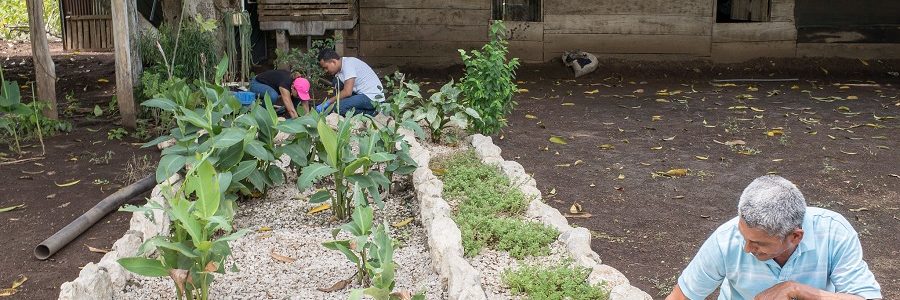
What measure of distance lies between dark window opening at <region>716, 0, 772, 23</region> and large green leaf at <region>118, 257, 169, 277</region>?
36.4ft

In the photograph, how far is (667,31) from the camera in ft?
44.1

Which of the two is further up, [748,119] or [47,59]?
[47,59]

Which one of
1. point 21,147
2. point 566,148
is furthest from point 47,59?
point 566,148

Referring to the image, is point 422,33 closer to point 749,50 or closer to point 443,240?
point 749,50

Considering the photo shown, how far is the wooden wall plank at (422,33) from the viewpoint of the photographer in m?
13.4

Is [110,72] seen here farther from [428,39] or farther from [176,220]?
[176,220]

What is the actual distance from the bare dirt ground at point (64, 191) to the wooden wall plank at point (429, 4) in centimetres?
403

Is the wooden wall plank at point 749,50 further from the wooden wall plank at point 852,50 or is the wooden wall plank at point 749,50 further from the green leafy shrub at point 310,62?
the green leafy shrub at point 310,62

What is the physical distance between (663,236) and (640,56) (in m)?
8.03

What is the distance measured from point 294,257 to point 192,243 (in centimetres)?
99

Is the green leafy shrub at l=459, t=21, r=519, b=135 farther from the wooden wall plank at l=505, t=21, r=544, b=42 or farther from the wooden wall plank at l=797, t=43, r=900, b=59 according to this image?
the wooden wall plank at l=797, t=43, r=900, b=59

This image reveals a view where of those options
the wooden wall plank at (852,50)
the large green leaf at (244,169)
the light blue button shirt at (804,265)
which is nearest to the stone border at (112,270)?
the large green leaf at (244,169)

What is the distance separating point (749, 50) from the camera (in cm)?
1342

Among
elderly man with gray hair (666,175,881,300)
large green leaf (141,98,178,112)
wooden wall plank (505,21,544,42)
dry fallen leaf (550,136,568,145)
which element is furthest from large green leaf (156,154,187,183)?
wooden wall plank (505,21,544,42)
